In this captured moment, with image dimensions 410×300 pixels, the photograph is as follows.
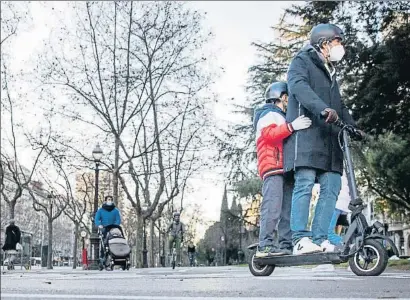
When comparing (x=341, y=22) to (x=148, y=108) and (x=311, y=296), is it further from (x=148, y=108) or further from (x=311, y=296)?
(x=148, y=108)

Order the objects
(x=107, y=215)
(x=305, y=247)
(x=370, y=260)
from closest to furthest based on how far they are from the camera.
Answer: (x=370, y=260), (x=305, y=247), (x=107, y=215)

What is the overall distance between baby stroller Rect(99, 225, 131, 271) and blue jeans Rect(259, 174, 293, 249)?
2293mm

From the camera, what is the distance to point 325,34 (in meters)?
2.25

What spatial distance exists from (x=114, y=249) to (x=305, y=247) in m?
2.91

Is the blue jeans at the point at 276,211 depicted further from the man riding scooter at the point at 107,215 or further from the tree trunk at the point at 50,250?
the tree trunk at the point at 50,250

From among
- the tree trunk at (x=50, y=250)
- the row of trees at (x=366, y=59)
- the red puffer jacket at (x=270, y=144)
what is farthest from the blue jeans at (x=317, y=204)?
the row of trees at (x=366, y=59)

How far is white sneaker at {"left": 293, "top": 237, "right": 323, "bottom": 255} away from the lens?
2.16 m

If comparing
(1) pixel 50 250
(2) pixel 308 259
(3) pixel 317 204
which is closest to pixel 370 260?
(2) pixel 308 259

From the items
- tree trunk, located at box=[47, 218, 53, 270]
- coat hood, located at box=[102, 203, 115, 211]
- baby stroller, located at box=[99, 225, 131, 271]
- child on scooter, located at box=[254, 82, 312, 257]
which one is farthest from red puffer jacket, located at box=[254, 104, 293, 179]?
baby stroller, located at box=[99, 225, 131, 271]

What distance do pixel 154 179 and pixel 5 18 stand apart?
13.8ft

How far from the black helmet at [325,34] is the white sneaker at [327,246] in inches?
27.1

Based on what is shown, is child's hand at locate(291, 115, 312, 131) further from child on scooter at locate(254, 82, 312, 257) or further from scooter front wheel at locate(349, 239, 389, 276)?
scooter front wheel at locate(349, 239, 389, 276)

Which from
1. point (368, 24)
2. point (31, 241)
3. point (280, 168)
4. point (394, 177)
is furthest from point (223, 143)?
point (280, 168)

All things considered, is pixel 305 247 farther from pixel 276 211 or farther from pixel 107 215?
pixel 107 215
